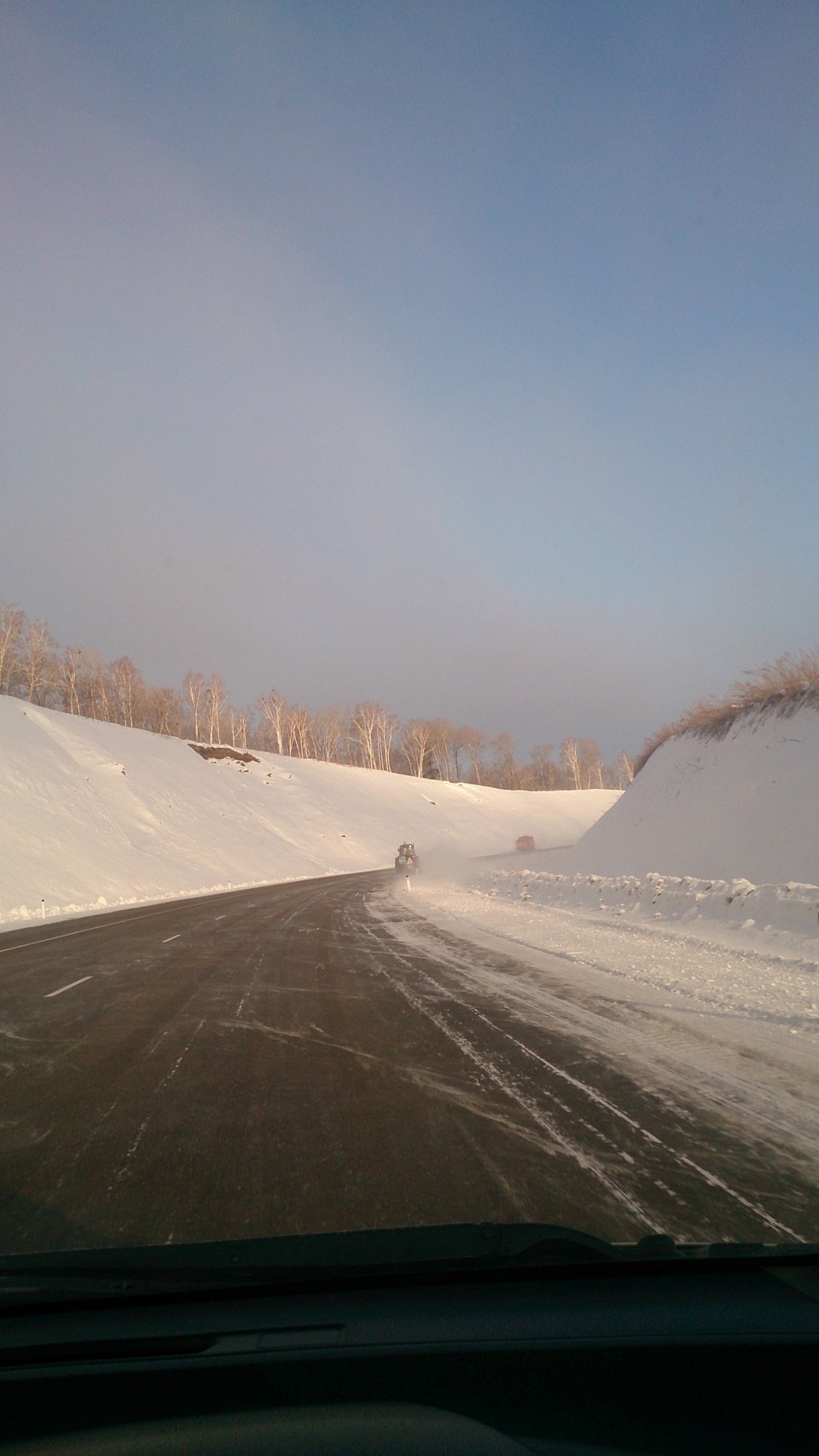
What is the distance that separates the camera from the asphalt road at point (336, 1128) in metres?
3.56

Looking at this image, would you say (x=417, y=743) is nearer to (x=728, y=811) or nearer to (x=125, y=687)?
(x=125, y=687)

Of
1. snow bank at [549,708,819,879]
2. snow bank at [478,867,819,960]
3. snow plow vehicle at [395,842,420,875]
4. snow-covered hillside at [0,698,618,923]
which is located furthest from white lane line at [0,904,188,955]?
snow plow vehicle at [395,842,420,875]

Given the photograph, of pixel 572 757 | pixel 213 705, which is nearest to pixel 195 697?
pixel 213 705

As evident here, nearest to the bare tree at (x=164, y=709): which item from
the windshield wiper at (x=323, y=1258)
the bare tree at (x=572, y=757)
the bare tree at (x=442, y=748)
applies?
the bare tree at (x=442, y=748)

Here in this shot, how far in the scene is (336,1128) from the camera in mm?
4809

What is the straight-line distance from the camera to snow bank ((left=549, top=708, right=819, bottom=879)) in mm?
14641

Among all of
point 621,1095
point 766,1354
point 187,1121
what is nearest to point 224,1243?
point 766,1354

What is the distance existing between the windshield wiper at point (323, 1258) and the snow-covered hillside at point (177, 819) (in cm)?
2102

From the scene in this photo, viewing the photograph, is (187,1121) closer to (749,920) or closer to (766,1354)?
(766,1354)

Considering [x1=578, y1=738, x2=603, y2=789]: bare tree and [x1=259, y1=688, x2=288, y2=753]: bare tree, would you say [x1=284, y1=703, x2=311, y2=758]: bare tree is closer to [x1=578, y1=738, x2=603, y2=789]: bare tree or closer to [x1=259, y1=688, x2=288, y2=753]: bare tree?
[x1=259, y1=688, x2=288, y2=753]: bare tree

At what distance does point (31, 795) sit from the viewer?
34.3 meters

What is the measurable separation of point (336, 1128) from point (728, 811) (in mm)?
14992

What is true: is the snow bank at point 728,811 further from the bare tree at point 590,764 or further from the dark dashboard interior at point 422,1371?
the bare tree at point 590,764

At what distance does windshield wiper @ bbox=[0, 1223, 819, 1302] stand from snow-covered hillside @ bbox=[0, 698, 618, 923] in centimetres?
2102
